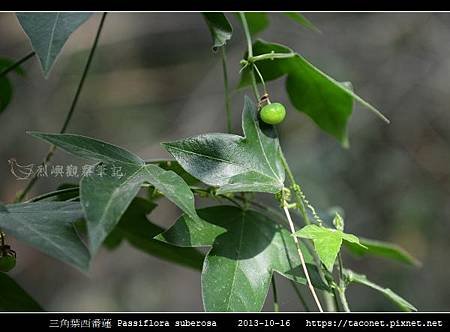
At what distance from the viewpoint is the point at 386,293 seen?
0.70 meters

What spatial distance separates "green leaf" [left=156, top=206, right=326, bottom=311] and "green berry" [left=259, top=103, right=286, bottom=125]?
0.37 feet

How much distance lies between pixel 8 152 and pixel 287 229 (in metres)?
2.02

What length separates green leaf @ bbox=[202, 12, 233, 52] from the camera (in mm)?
675

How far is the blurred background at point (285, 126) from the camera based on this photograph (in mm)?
2275

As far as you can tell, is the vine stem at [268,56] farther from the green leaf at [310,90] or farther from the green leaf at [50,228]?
the green leaf at [50,228]

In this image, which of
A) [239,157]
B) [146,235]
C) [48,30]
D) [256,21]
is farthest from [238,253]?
[256,21]

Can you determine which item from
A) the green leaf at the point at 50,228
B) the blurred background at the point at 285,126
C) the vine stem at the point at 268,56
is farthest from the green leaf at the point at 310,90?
the blurred background at the point at 285,126

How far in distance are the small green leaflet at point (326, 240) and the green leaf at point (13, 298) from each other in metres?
0.30

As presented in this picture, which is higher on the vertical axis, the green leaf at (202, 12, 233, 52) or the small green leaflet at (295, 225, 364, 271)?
the green leaf at (202, 12, 233, 52)

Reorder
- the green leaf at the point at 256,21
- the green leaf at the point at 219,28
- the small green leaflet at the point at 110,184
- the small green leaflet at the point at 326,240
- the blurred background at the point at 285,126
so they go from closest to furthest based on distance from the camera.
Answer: the small green leaflet at the point at 110,184, the small green leaflet at the point at 326,240, the green leaf at the point at 219,28, the green leaf at the point at 256,21, the blurred background at the point at 285,126

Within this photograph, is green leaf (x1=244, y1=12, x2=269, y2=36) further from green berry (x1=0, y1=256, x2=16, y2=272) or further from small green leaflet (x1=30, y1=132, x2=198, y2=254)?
green berry (x1=0, y1=256, x2=16, y2=272)

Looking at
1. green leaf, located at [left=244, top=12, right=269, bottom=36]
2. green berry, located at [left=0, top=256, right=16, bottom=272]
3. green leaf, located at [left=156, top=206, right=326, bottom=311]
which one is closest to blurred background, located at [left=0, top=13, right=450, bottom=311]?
green leaf, located at [left=244, top=12, right=269, bottom=36]

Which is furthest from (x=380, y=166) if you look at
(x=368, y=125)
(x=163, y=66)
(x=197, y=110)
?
(x=163, y=66)
